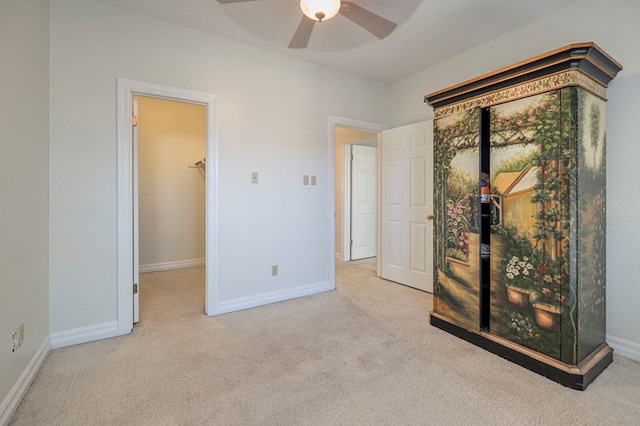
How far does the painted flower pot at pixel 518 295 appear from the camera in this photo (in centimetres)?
193

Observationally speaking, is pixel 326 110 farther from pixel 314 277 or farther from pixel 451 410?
pixel 451 410

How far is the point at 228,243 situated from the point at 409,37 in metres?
2.62

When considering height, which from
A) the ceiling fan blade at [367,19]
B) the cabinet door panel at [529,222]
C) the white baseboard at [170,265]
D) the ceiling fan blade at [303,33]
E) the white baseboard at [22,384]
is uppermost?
the ceiling fan blade at [303,33]

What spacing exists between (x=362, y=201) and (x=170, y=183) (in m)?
3.16

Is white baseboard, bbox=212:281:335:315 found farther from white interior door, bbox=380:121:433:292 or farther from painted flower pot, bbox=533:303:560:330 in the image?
painted flower pot, bbox=533:303:560:330

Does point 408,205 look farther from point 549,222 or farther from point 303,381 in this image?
point 303,381

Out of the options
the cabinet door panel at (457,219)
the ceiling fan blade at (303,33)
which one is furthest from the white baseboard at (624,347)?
the ceiling fan blade at (303,33)

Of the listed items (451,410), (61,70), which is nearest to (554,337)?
(451,410)

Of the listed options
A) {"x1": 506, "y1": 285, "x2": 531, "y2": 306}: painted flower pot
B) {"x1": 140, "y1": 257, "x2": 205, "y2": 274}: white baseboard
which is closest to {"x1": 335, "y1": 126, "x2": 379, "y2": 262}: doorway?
{"x1": 140, "y1": 257, "x2": 205, "y2": 274}: white baseboard

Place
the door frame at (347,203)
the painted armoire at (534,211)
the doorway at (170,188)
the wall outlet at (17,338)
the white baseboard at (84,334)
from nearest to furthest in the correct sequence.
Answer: the wall outlet at (17,338) < the painted armoire at (534,211) < the white baseboard at (84,334) < the doorway at (170,188) < the door frame at (347,203)

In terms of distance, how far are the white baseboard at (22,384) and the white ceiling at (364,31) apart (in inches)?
101

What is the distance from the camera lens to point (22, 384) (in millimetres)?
1628

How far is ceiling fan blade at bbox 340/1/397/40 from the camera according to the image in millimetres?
1788

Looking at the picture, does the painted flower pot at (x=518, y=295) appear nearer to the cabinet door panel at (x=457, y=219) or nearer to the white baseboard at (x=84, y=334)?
the cabinet door panel at (x=457, y=219)
